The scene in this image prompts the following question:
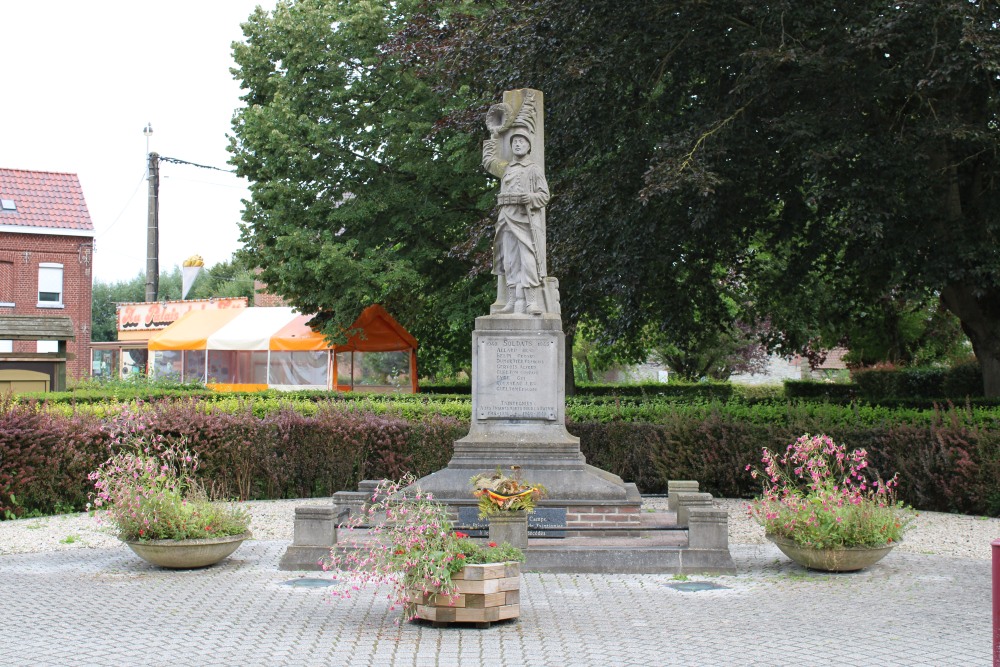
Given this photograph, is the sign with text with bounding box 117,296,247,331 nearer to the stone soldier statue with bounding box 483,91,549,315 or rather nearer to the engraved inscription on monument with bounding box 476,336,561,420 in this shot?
the stone soldier statue with bounding box 483,91,549,315

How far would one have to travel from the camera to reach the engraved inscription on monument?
12.7 meters

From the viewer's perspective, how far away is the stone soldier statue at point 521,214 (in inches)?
509

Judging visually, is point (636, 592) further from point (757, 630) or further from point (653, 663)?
point (653, 663)

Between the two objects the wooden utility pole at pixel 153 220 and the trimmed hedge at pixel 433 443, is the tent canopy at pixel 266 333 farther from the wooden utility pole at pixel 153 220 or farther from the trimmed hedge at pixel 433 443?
the trimmed hedge at pixel 433 443

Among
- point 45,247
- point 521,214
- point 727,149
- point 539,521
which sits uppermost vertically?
point 45,247

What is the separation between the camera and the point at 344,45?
27703 millimetres

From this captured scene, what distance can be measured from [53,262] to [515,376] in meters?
34.3

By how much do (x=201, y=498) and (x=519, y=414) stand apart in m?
3.85

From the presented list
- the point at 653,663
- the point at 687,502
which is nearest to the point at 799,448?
the point at 687,502

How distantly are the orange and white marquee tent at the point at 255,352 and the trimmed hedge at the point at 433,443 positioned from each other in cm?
1737

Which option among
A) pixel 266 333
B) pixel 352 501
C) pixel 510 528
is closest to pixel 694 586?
pixel 510 528

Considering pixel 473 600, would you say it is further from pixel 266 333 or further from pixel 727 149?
pixel 266 333

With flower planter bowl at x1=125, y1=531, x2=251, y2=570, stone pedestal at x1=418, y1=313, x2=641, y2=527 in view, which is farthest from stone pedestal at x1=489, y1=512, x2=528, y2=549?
flower planter bowl at x1=125, y1=531, x2=251, y2=570

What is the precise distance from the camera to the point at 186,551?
1016 centimetres
